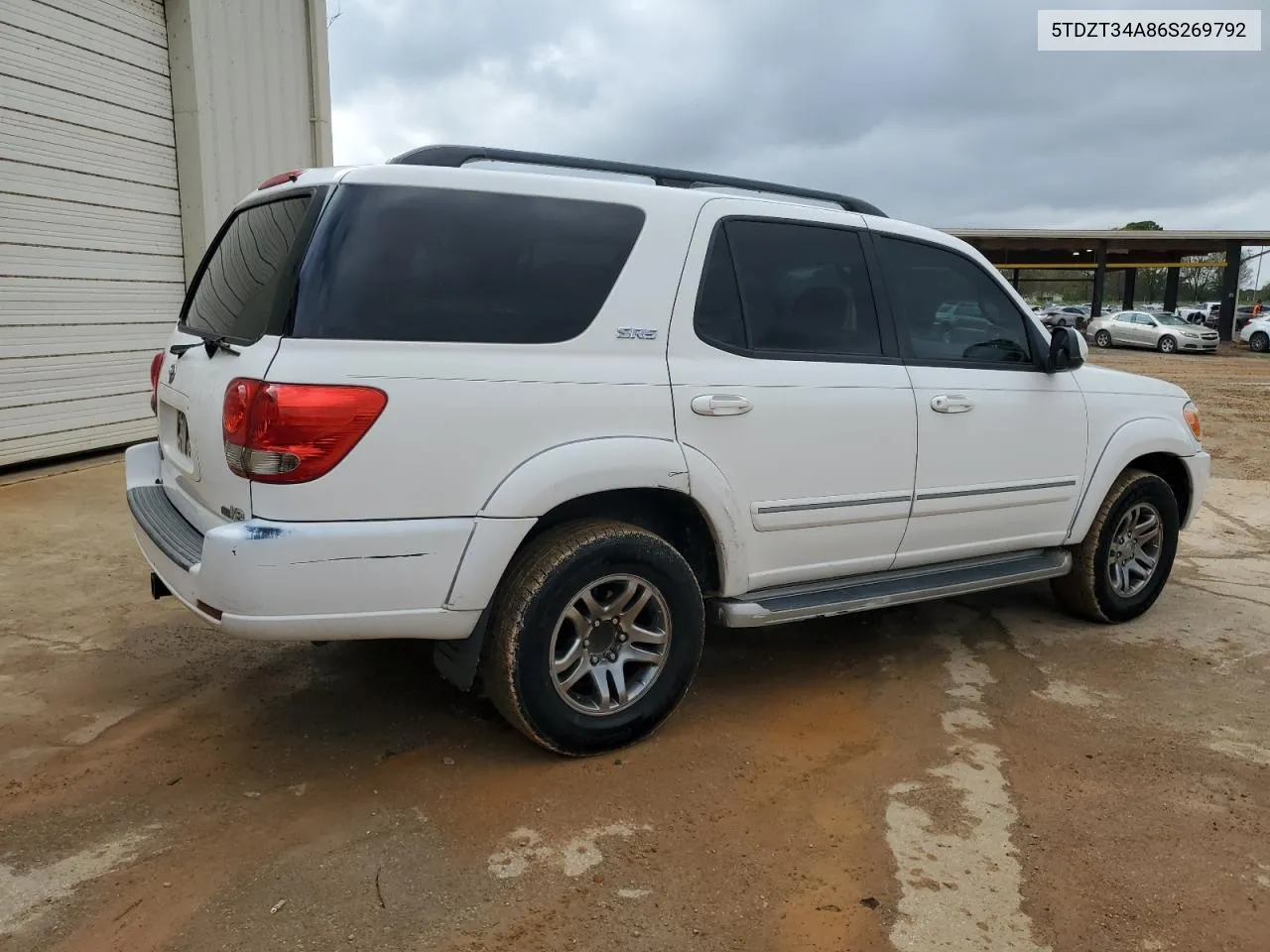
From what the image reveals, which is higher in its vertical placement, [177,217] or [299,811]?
[177,217]

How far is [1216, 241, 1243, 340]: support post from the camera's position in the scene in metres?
33.7

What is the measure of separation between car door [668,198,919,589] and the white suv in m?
0.01

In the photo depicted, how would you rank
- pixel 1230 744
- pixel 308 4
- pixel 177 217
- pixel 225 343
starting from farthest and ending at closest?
pixel 308 4 → pixel 177 217 → pixel 1230 744 → pixel 225 343

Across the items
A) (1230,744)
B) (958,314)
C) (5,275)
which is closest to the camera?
(1230,744)

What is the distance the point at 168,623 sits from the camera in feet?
14.7

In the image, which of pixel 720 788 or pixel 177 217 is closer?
pixel 720 788

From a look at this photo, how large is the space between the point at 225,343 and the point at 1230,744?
3.70 m

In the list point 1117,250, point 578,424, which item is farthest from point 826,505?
point 1117,250

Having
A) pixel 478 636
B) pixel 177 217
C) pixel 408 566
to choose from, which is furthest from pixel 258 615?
pixel 177 217

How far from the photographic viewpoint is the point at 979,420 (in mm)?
4062

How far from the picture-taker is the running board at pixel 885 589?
139 inches

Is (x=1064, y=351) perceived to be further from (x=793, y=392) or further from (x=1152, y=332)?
(x=1152, y=332)

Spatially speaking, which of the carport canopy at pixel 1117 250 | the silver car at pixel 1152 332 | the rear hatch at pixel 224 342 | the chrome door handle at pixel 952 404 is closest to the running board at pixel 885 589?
the chrome door handle at pixel 952 404

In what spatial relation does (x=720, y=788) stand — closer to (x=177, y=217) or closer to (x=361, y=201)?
(x=361, y=201)
